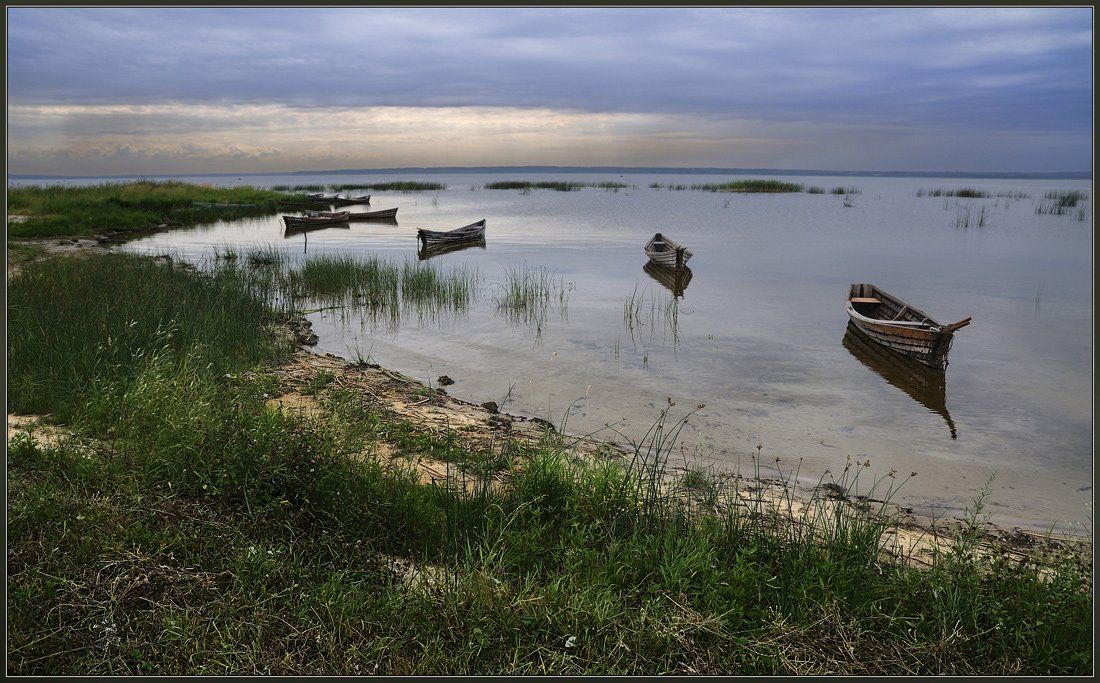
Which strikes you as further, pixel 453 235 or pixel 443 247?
pixel 453 235

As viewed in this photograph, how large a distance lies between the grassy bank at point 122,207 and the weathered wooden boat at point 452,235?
12.9 metres

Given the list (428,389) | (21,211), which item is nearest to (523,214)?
(21,211)

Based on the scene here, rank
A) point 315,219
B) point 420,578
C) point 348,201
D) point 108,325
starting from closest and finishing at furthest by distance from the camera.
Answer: point 420,578 → point 108,325 → point 315,219 → point 348,201

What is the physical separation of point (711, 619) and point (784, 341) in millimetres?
11504

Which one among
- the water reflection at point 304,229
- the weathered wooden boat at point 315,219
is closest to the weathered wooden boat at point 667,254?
the water reflection at point 304,229

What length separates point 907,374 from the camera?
11.6 m

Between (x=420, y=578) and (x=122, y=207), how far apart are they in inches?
1490

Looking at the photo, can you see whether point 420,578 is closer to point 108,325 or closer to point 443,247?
point 108,325

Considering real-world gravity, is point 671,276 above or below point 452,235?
below

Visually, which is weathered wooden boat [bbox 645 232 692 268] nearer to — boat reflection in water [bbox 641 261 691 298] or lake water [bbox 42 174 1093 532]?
boat reflection in water [bbox 641 261 691 298]

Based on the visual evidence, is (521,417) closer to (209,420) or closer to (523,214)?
(209,420)

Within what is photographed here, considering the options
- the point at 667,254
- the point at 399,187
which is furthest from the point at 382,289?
the point at 399,187

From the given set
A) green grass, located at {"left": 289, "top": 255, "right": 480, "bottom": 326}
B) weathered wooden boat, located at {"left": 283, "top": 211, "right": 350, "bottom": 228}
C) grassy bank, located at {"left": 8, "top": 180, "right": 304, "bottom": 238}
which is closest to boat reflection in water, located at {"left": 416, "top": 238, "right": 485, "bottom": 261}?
green grass, located at {"left": 289, "top": 255, "right": 480, "bottom": 326}

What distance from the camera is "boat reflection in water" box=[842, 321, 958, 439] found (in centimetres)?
1027
